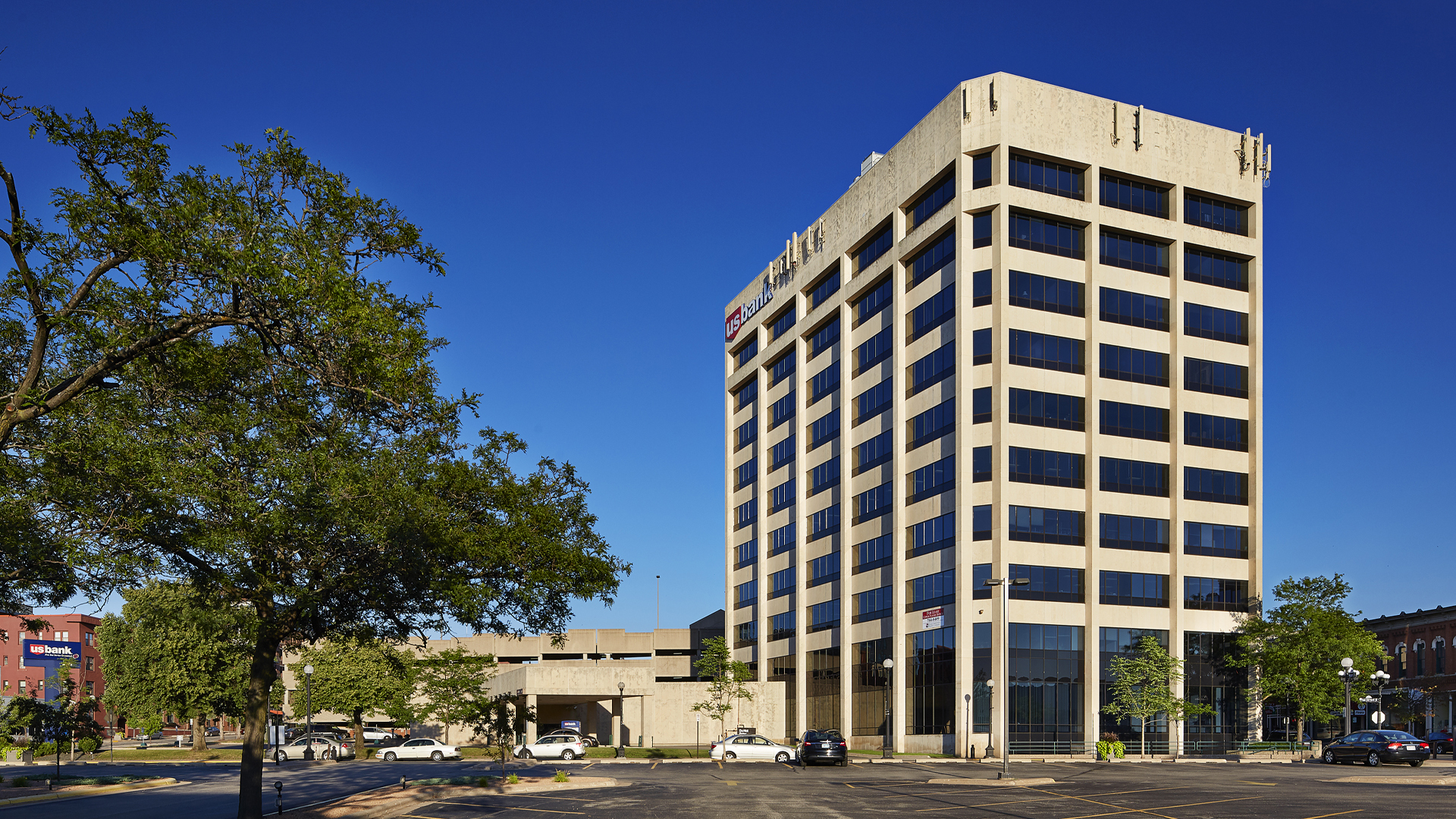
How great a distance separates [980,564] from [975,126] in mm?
26900

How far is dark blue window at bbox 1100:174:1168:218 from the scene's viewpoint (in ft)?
234

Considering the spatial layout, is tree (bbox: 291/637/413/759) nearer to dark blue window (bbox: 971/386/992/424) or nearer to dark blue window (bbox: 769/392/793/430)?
dark blue window (bbox: 769/392/793/430)

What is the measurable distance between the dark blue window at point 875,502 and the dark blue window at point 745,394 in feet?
82.8

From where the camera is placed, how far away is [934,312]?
71.9 meters

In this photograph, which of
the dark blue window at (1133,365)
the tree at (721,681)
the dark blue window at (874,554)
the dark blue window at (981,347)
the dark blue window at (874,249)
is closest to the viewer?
the dark blue window at (981,347)

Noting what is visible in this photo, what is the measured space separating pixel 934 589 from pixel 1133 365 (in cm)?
1902

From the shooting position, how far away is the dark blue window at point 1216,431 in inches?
2790

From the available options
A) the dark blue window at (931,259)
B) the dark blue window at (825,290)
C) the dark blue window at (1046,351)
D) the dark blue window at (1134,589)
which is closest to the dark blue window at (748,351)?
the dark blue window at (825,290)

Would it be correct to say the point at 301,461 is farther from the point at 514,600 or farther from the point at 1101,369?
the point at 1101,369

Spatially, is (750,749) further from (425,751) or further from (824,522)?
(824,522)

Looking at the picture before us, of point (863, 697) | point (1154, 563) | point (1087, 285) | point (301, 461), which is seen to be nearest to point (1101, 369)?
point (1087, 285)

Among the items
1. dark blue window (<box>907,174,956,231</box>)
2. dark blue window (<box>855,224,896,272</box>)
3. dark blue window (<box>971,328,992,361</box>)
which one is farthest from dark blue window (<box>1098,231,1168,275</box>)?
dark blue window (<box>855,224,896,272</box>)

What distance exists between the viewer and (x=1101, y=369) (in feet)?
→ 227

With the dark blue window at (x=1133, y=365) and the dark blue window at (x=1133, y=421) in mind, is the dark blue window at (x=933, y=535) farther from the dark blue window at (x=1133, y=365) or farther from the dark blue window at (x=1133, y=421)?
the dark blue window at (x=1133, y=365)
